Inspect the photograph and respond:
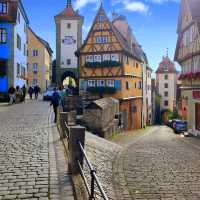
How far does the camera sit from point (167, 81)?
81812 millimetres

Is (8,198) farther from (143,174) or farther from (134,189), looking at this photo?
(143,174)

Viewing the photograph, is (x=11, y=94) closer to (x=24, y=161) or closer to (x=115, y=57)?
(x=115, y=57)

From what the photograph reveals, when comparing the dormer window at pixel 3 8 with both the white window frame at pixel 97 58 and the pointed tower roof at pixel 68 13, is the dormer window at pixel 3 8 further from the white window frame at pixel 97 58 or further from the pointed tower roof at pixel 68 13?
the pointed tower roof at pixel 68 13

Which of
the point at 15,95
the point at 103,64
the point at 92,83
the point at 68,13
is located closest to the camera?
the point at 15,95

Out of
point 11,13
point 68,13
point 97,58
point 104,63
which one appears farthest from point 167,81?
point 11,13

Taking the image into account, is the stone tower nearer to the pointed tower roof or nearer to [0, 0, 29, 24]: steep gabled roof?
the pointed tower roof

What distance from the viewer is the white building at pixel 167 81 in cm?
8131

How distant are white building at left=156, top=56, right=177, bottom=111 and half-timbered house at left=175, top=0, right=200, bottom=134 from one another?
46.5m

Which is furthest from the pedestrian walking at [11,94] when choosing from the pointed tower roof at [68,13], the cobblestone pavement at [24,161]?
the pointed tower roof at [68,13]

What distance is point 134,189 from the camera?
10930mm

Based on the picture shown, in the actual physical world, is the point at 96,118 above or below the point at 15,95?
below

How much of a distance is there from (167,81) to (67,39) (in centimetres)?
3083

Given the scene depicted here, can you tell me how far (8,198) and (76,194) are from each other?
129 cm

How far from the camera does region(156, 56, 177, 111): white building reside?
267 feet
